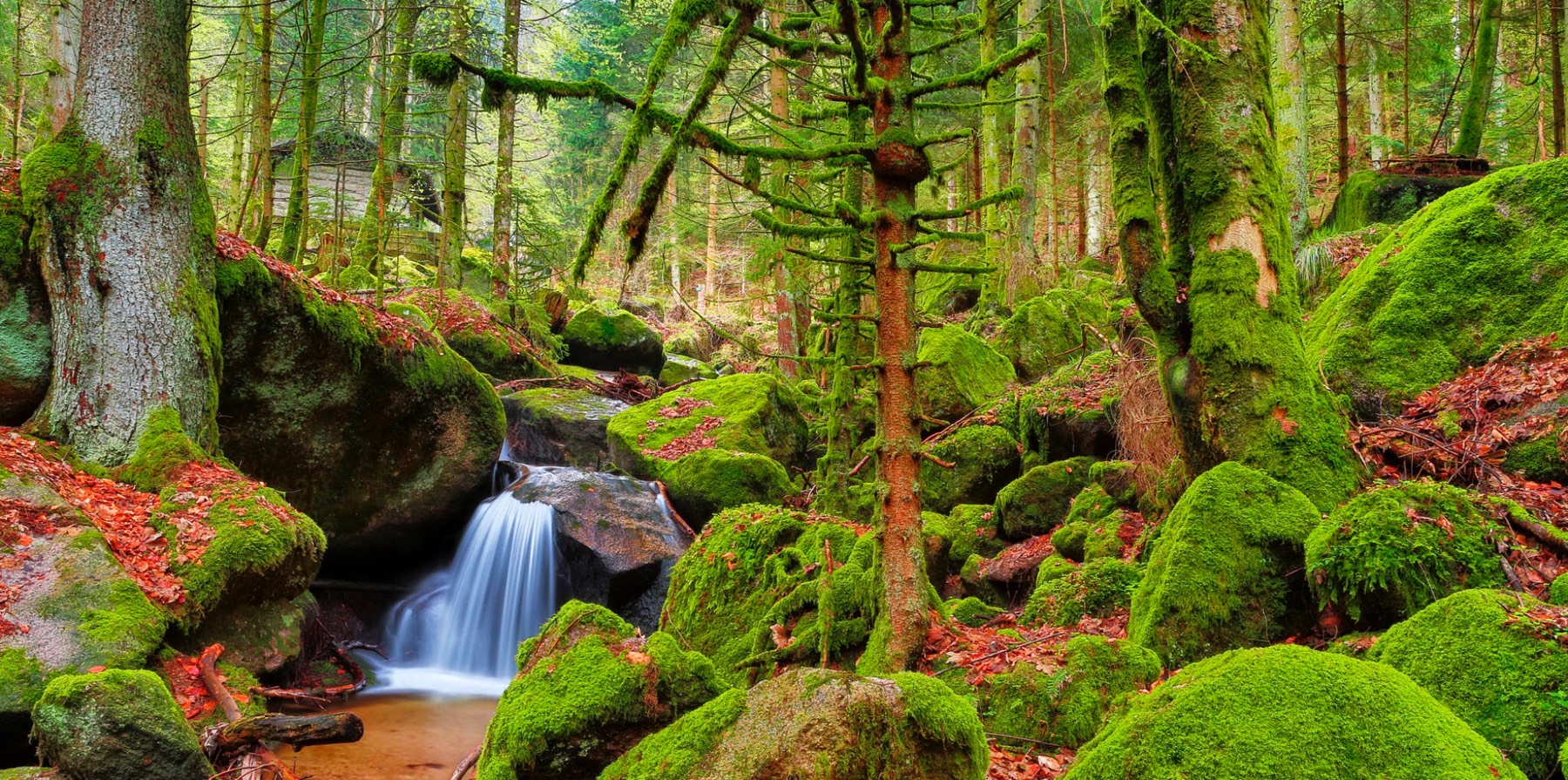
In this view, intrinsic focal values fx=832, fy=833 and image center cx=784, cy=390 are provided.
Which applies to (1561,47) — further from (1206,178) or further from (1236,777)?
(1236,777)

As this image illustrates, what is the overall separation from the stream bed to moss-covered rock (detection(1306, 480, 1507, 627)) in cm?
592

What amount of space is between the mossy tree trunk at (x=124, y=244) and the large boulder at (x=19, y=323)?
0.89ft

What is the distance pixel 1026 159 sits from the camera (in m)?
13.5

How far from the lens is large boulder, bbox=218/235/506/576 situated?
8.27m

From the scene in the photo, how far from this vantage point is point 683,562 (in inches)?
273

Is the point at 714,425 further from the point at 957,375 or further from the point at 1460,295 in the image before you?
the point at 1460,295

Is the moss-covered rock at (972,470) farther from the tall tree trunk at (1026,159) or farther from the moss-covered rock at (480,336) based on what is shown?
the moss-covered rock at (480,336)

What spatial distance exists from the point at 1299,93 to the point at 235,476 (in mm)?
12920

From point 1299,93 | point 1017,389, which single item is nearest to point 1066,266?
point 1299,93

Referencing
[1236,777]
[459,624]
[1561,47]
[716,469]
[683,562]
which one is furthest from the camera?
[1561,47]

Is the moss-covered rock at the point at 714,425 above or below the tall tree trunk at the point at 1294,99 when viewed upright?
below

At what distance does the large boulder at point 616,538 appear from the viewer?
9438 mm

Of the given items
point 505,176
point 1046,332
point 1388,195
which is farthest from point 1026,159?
point 505,176

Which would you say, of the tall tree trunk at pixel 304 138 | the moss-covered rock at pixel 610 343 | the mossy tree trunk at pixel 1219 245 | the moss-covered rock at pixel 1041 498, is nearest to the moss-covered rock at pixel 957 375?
the moss-covered rock at pixel 1041 498
